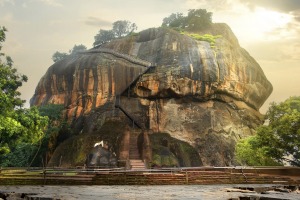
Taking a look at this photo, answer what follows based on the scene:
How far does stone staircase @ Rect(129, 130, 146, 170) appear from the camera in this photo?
27.3 metres

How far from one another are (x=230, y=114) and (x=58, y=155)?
21.1 metres

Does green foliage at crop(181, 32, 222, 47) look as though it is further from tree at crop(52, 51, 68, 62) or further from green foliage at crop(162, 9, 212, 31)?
tree at crop(52, 51, 68, 62)

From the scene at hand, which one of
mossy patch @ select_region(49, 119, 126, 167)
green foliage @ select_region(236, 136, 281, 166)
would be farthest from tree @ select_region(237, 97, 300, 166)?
mossy patch @ select_region(49, 119, 126, 167)

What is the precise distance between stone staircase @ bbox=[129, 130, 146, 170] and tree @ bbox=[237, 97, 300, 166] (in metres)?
10.3

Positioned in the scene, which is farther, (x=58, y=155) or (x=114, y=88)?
(x=114, y=88)

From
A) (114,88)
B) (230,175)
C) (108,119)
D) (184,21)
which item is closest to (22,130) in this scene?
(230,175)

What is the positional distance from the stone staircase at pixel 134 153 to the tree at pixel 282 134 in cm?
1035

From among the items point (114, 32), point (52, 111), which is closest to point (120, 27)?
point (114, 32)

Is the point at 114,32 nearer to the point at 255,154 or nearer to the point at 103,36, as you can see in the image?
the point at 103,36

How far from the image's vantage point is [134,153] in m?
30.2

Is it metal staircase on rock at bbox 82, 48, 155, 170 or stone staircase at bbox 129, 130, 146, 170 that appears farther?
metal staircase on rock at bbox 82, 48, 155, 170

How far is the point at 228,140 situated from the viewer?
113ft

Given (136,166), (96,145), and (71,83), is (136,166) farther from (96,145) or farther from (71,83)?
(71,83)

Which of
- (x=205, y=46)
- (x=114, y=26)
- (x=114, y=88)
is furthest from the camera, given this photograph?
(x=114, y=26)
